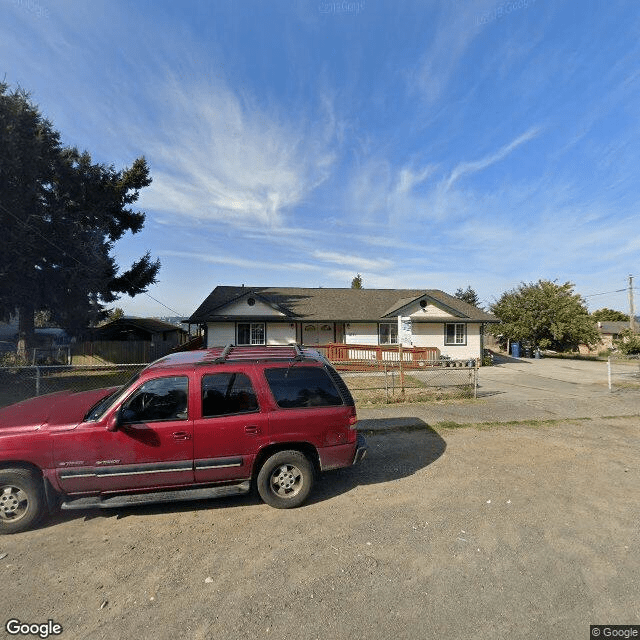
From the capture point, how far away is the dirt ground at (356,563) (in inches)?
101

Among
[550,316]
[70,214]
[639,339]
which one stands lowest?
[639,339]

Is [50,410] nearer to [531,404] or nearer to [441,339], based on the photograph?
[531,404]

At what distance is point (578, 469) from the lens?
5.34 meters

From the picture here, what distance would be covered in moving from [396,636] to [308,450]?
7.05ft

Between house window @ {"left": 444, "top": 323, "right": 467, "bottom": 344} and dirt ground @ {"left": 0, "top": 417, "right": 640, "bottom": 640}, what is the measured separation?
17635 millimetres

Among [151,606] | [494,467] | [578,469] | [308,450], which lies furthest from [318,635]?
[578,469]

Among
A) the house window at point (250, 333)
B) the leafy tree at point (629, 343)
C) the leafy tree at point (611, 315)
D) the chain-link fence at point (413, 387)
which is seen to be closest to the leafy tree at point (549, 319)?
the leafy tree at point (629, 343)

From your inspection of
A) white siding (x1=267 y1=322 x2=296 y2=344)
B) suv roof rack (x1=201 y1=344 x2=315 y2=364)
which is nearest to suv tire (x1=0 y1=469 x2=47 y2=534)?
suv roof rack (x1=201 y1=344 x2=315 y2=364)

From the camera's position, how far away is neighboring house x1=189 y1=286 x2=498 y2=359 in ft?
68.4

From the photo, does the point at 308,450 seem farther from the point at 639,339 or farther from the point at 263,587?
the point at 639,339

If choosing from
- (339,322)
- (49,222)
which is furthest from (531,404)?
(49,222)

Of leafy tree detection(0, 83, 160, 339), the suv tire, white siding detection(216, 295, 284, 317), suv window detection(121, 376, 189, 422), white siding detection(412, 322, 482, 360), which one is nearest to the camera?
the suv tire

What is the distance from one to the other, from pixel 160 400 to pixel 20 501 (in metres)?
1.74

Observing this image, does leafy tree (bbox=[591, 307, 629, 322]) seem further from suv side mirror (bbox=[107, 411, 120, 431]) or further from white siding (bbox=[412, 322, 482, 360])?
suv side mirror (bbox=[107, 411, 120, 431])
